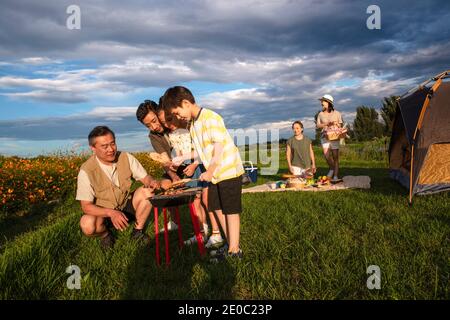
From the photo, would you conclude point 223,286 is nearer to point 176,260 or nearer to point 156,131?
point 176,260

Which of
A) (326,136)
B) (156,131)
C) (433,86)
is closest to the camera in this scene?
(156,131)

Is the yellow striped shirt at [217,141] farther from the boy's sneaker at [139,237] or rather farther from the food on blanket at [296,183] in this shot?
the food on blanket at [296,183]

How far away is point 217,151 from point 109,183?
56.3 inches

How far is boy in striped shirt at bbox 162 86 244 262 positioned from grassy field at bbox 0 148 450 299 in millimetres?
421

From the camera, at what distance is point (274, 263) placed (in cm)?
347

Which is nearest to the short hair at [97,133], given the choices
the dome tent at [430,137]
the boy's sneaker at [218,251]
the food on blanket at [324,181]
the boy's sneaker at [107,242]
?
the boy's sneaker at [107,242]

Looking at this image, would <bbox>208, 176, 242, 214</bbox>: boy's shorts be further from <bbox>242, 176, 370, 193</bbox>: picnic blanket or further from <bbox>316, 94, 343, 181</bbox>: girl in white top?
<bbox>316, 94, 343, 181</bbox>: girl in white top

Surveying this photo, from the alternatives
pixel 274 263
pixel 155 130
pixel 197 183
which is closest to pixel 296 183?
pixel 197 183

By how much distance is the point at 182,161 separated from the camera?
178 inches

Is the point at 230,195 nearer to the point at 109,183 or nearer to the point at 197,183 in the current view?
the point at 197,183

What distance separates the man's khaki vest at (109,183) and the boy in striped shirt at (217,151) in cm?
102

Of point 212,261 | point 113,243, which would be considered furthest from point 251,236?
point 113,243

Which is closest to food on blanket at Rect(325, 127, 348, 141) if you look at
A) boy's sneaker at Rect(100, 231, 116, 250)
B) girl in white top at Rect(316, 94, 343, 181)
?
girl in white top at Rect(316, 94, 343, 181)
